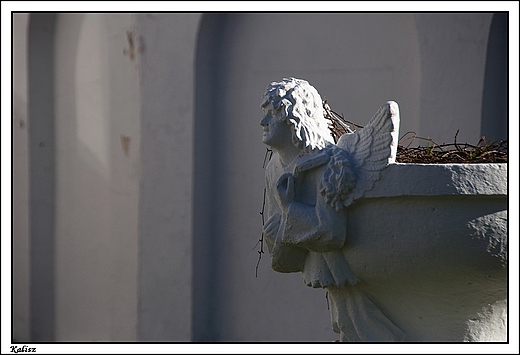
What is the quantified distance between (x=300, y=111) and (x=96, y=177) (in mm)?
3182

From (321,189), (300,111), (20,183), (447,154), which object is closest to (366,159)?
(321,189)

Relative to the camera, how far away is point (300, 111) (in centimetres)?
189

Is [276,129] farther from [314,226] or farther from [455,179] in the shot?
[455,179]

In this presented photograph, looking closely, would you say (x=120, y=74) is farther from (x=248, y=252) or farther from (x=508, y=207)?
(x=508, y=207)

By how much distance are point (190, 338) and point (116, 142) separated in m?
→ 1.34

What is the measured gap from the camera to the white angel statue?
176cm

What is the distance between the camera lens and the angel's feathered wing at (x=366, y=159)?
5.67ft

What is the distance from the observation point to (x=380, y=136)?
5.77 ft

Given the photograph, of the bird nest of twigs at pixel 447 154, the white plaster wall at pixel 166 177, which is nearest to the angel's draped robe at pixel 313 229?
the bird nest of twigs at pixel 447 154

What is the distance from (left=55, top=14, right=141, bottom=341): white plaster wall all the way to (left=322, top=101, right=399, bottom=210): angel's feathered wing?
248 cm

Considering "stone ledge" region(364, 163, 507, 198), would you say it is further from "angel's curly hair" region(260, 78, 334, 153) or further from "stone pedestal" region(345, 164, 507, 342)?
"angel's curly hair" region(260, 78, 334, 153)

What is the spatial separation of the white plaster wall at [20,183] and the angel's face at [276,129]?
399 cm

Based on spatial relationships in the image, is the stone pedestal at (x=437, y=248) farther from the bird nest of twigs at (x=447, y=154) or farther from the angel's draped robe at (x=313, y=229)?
the bird nest of twigs at (x=447, y=154)

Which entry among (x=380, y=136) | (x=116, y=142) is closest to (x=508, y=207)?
(x=380, y=136)
